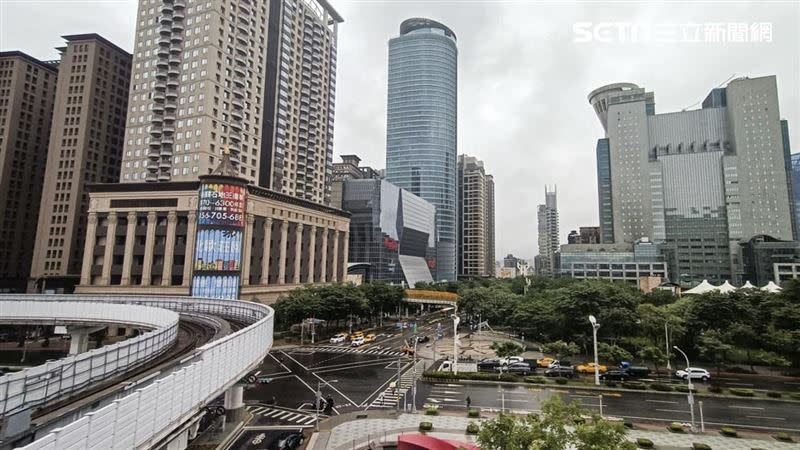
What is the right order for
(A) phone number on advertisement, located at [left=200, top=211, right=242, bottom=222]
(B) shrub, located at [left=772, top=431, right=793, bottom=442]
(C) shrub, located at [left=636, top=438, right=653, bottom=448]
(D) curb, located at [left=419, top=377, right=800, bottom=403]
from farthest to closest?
(A) phone number on advertisement, located at [left=200, top=211, right=242, bottom=222]
(D) curb, located at [left=419, top=377, right=800, bottom=403]
(B) shrub, located at [left=772, top=431, right=793, bottom=442]
(C) shrub, located at [left=636, top=438, right=653, bottom=448]

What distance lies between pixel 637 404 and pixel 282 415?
118ft

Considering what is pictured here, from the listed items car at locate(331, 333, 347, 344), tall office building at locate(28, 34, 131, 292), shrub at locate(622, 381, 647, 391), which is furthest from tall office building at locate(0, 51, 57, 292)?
shrub at locate(622, 381, 647, 391)

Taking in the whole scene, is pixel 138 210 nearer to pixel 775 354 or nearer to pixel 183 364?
pixel 183 364

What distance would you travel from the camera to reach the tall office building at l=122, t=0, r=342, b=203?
96562 millimetres

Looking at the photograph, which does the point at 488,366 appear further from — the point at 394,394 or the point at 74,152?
the point at 74,152

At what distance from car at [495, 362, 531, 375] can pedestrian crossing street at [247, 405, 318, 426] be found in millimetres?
28002

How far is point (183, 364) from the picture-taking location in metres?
21.3

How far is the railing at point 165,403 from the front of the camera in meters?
12.1

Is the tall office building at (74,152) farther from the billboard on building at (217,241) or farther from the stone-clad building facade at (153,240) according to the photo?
the billboard on building at (217,241)

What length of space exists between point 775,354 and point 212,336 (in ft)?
224

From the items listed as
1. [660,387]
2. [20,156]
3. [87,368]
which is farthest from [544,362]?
[20,156]

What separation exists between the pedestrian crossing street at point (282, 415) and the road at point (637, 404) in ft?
37.3

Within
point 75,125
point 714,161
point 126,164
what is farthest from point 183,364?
point 714,161

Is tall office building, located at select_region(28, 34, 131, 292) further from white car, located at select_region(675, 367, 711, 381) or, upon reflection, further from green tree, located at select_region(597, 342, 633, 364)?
white car, located at select_region(675, 367, 711, 381)
